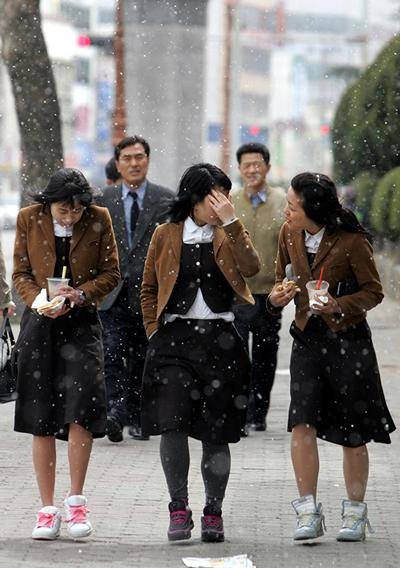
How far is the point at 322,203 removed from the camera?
805 centimetres

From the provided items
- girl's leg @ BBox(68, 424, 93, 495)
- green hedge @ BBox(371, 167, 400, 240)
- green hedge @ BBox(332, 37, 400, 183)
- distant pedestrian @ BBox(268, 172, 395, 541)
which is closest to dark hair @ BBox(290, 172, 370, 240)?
distant pedestrian @ BBox(268, 172, 395, 541)

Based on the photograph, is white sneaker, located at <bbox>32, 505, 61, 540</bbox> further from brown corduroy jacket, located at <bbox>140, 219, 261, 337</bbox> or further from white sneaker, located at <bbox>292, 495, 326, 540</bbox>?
white sneaker, located at <bbox>292, 495, 326, 540</bbox>

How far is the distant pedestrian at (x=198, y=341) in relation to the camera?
8.03 metres

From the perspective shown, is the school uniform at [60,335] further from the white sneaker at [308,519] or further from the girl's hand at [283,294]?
the white sneaker at [308,519]

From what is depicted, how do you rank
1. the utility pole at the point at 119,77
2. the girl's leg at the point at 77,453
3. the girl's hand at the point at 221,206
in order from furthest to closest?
the utility pole at the point at 119,77 → the girl's leg at the point at 77,453 → the girl's hand at the point at 221,206

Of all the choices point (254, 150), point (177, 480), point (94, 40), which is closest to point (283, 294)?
point (177, 480)

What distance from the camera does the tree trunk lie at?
1981 cm

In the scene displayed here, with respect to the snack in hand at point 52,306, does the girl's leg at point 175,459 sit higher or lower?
lower

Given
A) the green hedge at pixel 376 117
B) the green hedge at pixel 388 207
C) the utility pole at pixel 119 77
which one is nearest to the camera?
the green hedge at pixel 388 207

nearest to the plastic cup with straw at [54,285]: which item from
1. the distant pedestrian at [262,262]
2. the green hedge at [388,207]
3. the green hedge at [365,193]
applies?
the distant pedestrian at [262,262]

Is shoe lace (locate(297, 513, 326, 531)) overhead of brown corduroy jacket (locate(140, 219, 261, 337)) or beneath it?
beneath

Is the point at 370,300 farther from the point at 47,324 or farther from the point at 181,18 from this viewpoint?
the point at 181,18

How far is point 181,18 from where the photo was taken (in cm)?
3353

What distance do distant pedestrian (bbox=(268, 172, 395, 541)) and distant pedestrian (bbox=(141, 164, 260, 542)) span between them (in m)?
0.27
